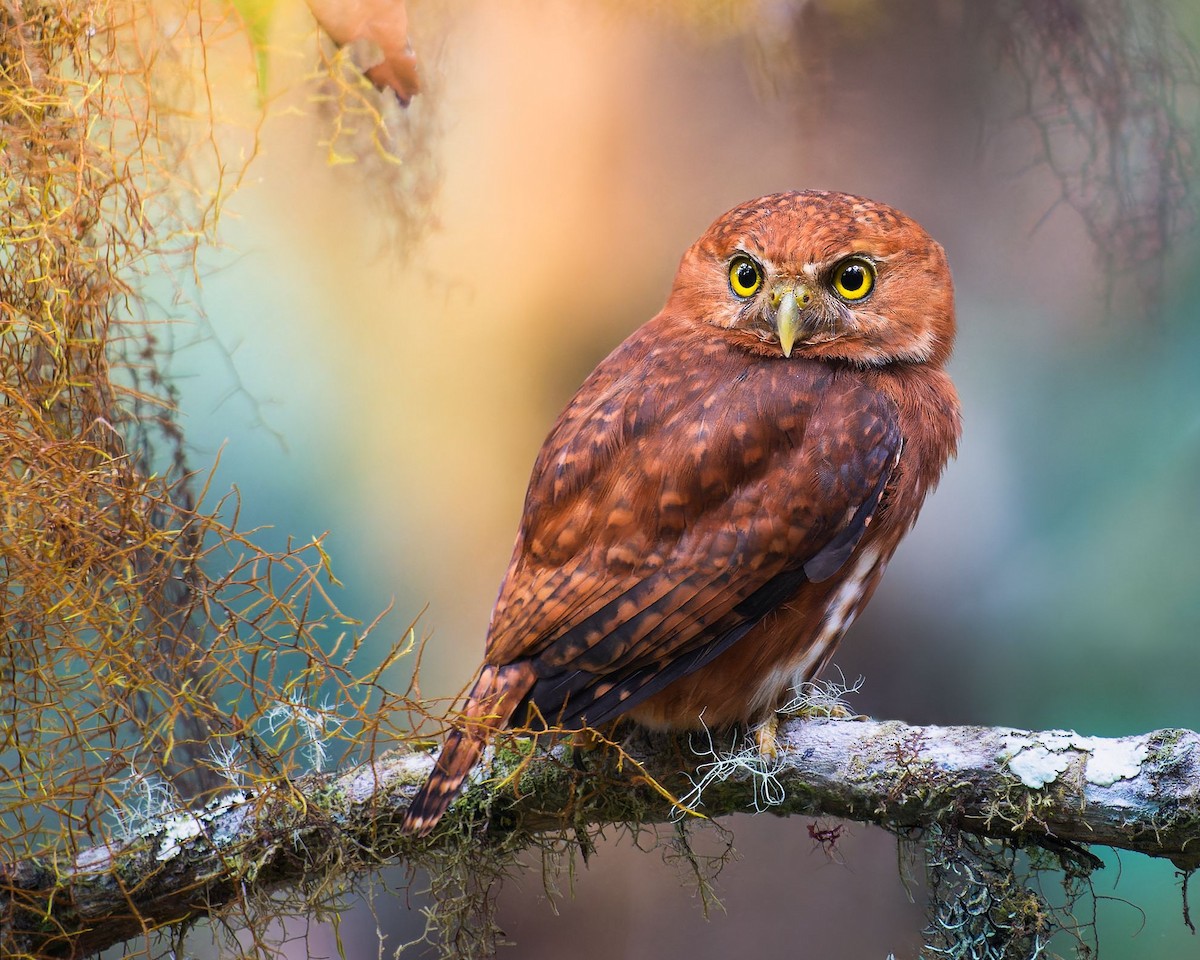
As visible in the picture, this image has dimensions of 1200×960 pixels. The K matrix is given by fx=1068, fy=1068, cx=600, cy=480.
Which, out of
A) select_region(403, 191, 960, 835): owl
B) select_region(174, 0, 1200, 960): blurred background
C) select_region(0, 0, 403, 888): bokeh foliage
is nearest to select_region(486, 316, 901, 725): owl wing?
select_region(403, 191, 960, 835): owl

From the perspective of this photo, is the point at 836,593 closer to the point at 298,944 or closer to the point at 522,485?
the point at 522,485

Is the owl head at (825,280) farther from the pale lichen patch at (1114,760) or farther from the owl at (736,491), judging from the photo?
the pale lichen patch at (1114,760)

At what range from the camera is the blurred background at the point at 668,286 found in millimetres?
2049

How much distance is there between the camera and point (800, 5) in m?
2.10

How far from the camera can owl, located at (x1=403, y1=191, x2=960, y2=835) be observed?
1.44m

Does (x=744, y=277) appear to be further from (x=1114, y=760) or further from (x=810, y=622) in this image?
(x=1114, y=760)

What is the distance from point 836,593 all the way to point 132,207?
126 centimetres

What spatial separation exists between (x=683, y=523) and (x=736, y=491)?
3.4 inches

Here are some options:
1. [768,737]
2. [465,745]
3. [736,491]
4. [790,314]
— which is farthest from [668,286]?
[465,745]

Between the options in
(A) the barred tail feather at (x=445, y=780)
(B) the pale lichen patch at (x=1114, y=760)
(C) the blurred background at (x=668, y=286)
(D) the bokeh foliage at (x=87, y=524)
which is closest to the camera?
(B) the pale lichen patch at (x=1114, y=760)

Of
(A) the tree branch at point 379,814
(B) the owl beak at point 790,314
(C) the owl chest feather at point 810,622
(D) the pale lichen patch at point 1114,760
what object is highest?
(B) the owl beak at point 790,314

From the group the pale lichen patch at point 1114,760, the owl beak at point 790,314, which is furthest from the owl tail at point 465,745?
the pale lichen patch at point 1114,760

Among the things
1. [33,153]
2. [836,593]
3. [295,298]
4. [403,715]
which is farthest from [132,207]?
[836,593]

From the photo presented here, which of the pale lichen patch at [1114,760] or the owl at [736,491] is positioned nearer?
the pale lichen patch at [1114,760]
